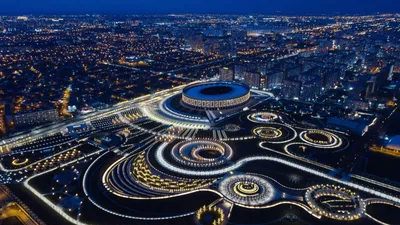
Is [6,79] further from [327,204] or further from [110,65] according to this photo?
[327,204]

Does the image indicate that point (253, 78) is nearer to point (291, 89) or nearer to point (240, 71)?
point (240, 71)

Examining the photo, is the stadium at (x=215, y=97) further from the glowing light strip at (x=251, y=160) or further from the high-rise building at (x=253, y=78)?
the glowing light strip at (x=251, y=160)

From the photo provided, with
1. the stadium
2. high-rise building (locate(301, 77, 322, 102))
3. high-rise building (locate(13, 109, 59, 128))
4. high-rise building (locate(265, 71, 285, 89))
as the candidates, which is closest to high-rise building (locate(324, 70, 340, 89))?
high-rise building (locate(301, 77, 322, 102))

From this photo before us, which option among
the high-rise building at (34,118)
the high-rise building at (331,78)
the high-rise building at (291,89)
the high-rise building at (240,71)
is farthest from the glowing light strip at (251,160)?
the high-rise building at (240,71)

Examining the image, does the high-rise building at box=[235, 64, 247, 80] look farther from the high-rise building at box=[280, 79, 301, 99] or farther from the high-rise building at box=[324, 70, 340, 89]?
the high-rise building at box=[324, 70, 340, 89]

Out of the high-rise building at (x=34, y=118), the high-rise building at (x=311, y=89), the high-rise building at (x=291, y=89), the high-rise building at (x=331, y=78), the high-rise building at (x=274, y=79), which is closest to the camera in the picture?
the high-rise building at (x=34, y=118)

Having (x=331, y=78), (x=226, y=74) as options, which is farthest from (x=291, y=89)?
(x=226, y=74)
